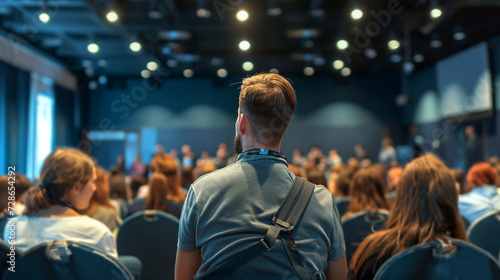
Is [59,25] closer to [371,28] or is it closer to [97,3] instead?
[97,3]

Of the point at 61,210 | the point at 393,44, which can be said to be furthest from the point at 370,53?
the point at 61,210

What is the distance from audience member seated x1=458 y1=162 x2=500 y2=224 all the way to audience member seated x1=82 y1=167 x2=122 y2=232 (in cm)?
254

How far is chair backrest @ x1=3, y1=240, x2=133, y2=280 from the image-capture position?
1.41m

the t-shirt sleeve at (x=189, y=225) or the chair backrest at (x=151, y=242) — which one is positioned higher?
the t-shirt sleeve at (x=189, y=225)

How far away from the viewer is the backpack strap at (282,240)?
1.19m

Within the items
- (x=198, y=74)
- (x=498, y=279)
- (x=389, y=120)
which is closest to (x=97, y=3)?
(x=198, y=74)

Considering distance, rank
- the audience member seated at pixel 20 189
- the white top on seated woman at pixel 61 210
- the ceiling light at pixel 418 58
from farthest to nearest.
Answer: the ceiling light at pixel 418 58
the audience member seated at pixel 20 189
the white top on seated woman at pixel 61 210

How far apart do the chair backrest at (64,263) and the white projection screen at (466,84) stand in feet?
31.7

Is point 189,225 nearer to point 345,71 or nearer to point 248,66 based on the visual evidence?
point 248,66

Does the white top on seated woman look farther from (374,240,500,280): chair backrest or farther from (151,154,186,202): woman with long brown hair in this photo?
(151,154,186,202): woman with long brown hair

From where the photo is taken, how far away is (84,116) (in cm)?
1397

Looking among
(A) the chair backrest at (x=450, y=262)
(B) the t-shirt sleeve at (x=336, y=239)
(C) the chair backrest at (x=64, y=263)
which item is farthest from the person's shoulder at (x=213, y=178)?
(A) the chair backrest at (x=450, y=262)

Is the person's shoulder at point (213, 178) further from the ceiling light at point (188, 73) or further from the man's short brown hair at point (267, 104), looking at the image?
the ceiling light at point (188, 73)

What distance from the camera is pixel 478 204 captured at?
326 cm
